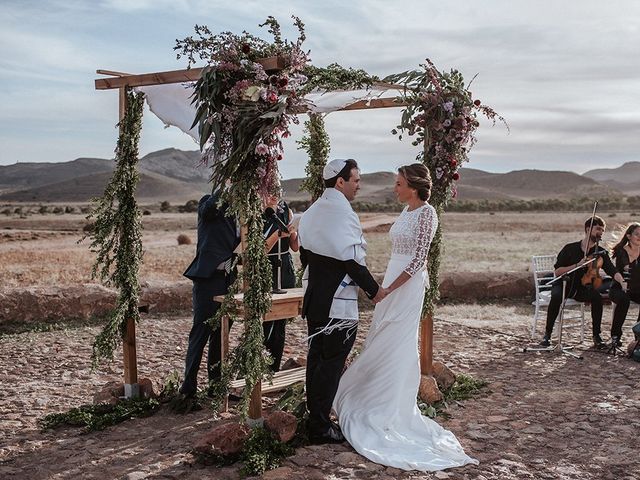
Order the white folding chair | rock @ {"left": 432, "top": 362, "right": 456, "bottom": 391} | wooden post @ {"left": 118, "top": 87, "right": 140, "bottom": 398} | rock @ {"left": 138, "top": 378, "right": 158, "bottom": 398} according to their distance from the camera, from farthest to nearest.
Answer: the white folding chair, rock @ {"left": 432, "top": 362, "right": 456, "bottom": 391}, rock @ {"left": 138, "top": 378, "right": 158, "bottom": 398}, wooden post @ {"left": 118, "top": 87, "right": 140, "bottom": 398}

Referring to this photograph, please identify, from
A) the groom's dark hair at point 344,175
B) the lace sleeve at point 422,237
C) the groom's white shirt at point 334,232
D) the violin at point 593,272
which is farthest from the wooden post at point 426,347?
the violin at point 593,272

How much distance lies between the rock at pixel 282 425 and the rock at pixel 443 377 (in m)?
2.25

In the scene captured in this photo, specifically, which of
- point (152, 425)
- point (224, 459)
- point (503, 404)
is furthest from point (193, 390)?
point (503, 404)

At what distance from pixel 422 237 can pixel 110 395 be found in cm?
342

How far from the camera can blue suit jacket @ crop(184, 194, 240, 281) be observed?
6.99 metres

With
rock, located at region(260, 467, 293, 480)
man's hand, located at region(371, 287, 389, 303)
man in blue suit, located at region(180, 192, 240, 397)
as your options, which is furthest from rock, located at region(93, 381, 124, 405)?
man's hand, located at region(371, 287, 389, 303)

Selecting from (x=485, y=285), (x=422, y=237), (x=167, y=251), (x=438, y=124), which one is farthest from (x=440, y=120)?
(x=167, y=251)

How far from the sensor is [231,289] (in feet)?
20.7

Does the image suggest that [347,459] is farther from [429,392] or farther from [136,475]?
[429,392]

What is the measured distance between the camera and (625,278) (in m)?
10.5

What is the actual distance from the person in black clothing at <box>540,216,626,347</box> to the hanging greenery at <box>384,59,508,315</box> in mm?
2669

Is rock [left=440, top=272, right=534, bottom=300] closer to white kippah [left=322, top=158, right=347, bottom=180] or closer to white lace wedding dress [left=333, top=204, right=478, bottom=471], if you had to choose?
white lace wedding dress [left=333, top=204, right=478, bottom=471]

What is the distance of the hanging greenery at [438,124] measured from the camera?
7.73 metres

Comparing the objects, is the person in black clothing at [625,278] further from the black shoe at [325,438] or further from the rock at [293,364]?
the black shoe at [325,438]
